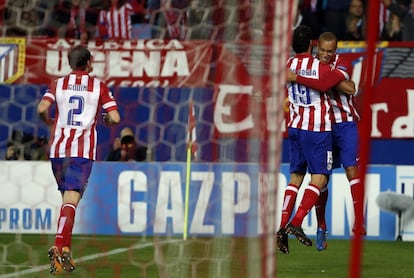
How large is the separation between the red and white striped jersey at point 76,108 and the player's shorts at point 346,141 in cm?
190

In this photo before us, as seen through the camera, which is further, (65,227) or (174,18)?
(174,18)

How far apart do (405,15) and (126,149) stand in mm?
3663

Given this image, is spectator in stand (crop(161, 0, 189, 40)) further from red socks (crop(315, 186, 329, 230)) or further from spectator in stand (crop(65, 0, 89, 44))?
red socks (crop(315, 186, 329, 230))

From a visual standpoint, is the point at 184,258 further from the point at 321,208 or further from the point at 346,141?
the point at 346,141

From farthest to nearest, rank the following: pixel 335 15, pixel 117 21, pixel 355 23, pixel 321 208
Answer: pixel 335 15 < pixel 355 23 < pixel 117 21 < pixel 321 208

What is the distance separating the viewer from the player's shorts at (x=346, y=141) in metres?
9.00

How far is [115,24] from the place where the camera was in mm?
11891

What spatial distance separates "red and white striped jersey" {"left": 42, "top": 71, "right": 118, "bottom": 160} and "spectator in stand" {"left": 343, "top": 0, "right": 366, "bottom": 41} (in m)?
5.66

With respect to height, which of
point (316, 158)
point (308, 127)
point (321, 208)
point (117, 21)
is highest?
point (117, 21)

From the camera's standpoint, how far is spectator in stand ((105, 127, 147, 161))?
11602 millimetres

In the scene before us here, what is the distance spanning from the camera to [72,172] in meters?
8.05

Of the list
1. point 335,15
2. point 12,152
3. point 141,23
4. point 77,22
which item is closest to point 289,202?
point 12,152

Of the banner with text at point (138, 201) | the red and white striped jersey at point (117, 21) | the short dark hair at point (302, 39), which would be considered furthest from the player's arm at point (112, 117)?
the red and white striped jersey at point (117, 21)

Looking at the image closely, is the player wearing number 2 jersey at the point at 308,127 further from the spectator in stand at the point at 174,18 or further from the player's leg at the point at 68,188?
the spectator in stand at the point at 174,18
